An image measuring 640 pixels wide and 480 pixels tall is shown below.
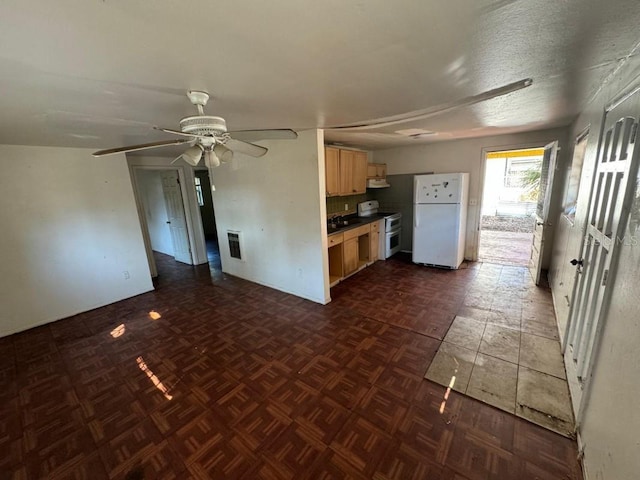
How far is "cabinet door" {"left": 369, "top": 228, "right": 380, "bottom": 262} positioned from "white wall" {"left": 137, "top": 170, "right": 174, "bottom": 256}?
14.8 ft

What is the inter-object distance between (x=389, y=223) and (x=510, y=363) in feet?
10.6

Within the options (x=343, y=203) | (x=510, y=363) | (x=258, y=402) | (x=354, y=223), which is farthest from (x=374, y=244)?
(x=258, y=402)

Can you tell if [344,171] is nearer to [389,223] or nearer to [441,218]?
[389,223]

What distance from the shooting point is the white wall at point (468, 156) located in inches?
163

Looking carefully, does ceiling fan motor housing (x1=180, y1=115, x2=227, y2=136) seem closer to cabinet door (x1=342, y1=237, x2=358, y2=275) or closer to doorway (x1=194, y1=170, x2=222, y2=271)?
cabinet door (x1=342, y1=237, x2=358, y2=275)

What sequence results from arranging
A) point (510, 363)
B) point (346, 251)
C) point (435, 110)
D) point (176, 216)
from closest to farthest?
point (510, 363) → point (435, 110) → point (346, 251) → point (176, 216)

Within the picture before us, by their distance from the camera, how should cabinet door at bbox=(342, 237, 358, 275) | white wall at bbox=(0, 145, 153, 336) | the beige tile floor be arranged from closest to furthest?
the beige tile floor < white wall at bbox=(0, 145, 153, 336) < cabinet door at bbox=(342, 237, 358, 275)

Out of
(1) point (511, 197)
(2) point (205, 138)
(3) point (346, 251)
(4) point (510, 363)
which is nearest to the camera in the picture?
(2) point (205, 138)

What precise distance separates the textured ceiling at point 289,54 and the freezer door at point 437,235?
2312 mm

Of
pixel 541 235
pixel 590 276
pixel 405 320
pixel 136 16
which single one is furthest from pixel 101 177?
pixel 541 235

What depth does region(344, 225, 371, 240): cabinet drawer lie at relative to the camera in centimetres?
413

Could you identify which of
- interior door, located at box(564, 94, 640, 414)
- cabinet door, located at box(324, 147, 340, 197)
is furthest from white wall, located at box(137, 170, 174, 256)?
interior door, located at box(564, 94, 640, 414)

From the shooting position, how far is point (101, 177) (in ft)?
11.9

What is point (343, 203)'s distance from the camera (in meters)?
5.10
